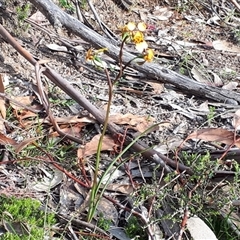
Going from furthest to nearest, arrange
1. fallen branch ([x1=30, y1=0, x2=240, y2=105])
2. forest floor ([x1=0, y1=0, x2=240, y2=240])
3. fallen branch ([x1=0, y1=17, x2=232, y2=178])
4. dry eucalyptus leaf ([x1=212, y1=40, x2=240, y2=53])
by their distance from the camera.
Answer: dry eucalyptus leaf ([x1=212, y1=40, x2=240, y2=53]) → fallen branch ([x1=30, y1=0, x2=240, y2=105]) → fallen branch ([x1=0, y1=17, x2=232, y2=178]) → forest floor ([x1=0, y1=0, x2=240, y2=240])

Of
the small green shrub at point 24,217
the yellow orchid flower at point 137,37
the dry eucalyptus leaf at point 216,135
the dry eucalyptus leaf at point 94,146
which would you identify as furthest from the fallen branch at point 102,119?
the yellow orchid flower at point 137,37

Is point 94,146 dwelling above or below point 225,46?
above

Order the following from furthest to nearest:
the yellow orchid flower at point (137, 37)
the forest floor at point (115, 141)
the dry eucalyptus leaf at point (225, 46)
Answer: the dry eucalyptus leaf at point (225, 46), the forest floor at point (115, 141), the yellow orchid flower at point (137, 37)

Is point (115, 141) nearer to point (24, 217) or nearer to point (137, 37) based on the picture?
point (24, 217)

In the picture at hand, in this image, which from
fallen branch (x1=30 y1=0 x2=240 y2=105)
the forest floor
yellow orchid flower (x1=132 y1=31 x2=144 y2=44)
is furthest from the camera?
fallen branch (x1=30 y1=0 x2=240 y2=105)

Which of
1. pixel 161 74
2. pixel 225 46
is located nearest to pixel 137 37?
pixel 161 74

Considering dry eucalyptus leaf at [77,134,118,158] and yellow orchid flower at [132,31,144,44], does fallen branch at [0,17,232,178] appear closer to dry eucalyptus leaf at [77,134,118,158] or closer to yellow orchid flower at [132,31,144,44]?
dry eucalyptus leaf at [77,134,118,158]

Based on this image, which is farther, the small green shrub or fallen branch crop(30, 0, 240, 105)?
fallen branch crop(30, 0, 240, 105)

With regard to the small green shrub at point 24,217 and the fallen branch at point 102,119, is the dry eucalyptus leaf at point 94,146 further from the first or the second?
the small green shrub at point 24,217

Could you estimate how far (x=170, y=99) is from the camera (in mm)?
3268

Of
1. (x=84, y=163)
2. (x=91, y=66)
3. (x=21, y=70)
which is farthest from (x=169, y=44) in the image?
(x=84, y=163)

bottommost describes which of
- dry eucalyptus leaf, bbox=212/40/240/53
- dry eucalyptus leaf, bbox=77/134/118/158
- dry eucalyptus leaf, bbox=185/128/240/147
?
dry eucalyptus leaf, bbox=212/40/240/53

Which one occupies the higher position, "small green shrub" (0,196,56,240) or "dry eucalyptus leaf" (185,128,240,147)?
"small green shrub" (0,196,56,240)

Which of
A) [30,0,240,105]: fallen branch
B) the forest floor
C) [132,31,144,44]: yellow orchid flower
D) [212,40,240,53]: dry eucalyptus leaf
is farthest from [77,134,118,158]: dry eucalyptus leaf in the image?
[212,40,240,53]: dry eucalyptus leaf
